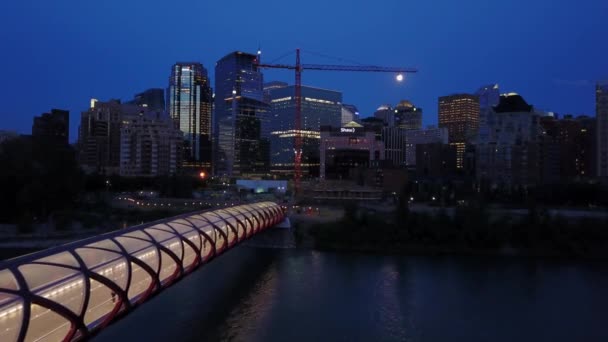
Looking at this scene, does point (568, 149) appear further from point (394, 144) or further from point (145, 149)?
point (145, 149)

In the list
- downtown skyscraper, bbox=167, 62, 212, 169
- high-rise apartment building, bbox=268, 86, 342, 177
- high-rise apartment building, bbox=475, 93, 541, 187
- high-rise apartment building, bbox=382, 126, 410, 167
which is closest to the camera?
high-rise apartment building, bbox=475, 93, 541, 187

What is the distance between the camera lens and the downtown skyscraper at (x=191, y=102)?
129m

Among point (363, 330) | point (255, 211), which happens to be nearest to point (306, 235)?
point (255, 211)

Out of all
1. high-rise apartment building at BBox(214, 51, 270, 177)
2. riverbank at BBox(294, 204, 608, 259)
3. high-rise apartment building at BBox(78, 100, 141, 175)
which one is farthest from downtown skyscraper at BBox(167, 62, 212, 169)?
riverbank at BBox(294, 204, 608, 259)

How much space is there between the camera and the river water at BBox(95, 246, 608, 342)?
11320mm

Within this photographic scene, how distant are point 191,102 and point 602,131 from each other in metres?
94.9

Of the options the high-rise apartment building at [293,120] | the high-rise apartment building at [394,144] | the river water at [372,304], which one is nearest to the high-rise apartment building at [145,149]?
the high-rise apartment building at [293,120]

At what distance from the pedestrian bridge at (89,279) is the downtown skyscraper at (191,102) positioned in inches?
4629

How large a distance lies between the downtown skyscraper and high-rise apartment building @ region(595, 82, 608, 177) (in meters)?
86.5

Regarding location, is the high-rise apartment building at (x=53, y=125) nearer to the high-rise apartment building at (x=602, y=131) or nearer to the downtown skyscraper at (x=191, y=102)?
the downtown skyscraper at (x=191, y=102)

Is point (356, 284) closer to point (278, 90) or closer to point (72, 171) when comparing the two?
point (72, 171)

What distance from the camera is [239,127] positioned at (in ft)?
356

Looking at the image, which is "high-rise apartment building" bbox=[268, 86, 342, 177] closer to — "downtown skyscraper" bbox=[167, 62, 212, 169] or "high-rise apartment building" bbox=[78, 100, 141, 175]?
"downtown skyscraper" bbox=[167, 62, 212, 169]

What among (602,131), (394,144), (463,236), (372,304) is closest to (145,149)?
(463,236)
